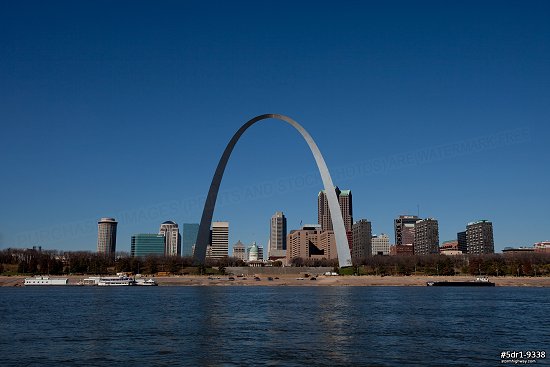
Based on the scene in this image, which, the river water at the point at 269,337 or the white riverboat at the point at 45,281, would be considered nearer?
the river water at the point at 269,337

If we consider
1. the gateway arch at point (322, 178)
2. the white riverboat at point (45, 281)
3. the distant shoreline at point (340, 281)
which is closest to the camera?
the gateway arch at point (322, 178)

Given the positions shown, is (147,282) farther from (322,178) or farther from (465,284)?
(465,284)

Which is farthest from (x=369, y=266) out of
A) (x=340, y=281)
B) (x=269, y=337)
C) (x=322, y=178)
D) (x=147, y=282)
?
(x=269, y=337)

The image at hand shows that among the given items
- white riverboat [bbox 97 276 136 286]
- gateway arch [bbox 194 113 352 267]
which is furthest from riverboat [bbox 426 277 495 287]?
white riverboat [bbox 97 276 136 286]

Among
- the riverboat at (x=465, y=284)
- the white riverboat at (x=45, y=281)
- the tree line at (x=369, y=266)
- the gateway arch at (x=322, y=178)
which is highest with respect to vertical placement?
the gateway arch at (x=322, y=178)

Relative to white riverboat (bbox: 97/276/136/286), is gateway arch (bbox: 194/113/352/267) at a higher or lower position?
higher

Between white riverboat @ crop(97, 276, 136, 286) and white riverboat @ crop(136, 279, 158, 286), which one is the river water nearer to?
white riverboat @ crop(136, 279, 158, 286)

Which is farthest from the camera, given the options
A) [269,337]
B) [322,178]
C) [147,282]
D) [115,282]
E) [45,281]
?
[45,281]

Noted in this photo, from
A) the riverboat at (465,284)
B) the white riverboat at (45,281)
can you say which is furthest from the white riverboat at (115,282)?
the riverboat at (465,284)

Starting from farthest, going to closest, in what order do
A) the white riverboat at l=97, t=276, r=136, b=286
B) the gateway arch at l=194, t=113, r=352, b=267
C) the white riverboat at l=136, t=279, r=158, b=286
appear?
the white riverboat at l=97, t=276, r=136, b=286 < the white riverboat at l=136, t=279, r=158, b=286 < the gateway arch at l=194, t=113, r=352, b=267

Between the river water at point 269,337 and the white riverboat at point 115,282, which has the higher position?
the white riverboat at point 115,282

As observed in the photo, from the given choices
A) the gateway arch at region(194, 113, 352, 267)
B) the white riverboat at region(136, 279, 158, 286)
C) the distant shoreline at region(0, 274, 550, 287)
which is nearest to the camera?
the gateway arch at region(194, 113, 352, 267)

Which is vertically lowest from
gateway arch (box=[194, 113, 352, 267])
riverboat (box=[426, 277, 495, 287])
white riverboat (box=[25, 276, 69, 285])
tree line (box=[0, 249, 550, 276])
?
riverboat (box=[426, 277, 495, 287])

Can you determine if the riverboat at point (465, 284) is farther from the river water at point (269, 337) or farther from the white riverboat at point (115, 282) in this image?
the river water at point (269, 337)
